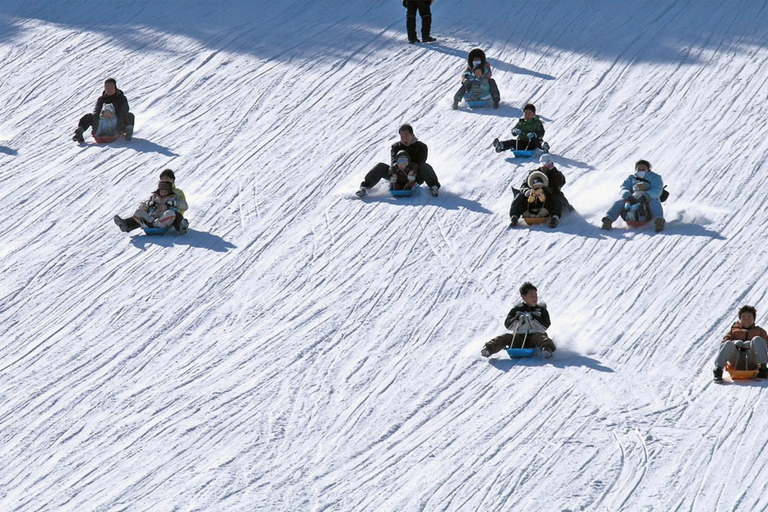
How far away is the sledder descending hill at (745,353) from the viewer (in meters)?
9.97

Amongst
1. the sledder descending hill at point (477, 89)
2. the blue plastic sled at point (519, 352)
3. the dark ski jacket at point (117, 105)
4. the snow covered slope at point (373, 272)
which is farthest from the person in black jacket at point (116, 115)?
the blue plastic sled at point (519, 352)

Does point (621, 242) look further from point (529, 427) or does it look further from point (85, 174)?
point (85, 174)

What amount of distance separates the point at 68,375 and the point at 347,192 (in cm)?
492

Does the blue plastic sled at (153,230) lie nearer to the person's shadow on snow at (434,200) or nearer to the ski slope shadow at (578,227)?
the person's shadow on snow at (434,200)

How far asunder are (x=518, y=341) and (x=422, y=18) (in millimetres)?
10433

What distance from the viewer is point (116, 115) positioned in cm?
1719

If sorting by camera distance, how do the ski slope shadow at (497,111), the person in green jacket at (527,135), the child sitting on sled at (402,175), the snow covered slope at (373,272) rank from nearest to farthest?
the snow covered slope at (373,272) → the child sitting on sled at (402,175) → the person in green jacket at (527,135) → the ski slope shadow at (497,111)

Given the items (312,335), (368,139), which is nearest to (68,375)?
(312,335)

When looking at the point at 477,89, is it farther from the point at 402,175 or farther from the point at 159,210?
the point at 159,210

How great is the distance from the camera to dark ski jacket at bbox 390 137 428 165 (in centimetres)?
1465

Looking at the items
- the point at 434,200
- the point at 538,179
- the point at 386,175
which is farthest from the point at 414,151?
the point at 538,179

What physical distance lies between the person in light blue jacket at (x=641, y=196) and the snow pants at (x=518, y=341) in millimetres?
2935

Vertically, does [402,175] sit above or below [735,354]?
above

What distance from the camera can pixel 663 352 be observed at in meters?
10.7
